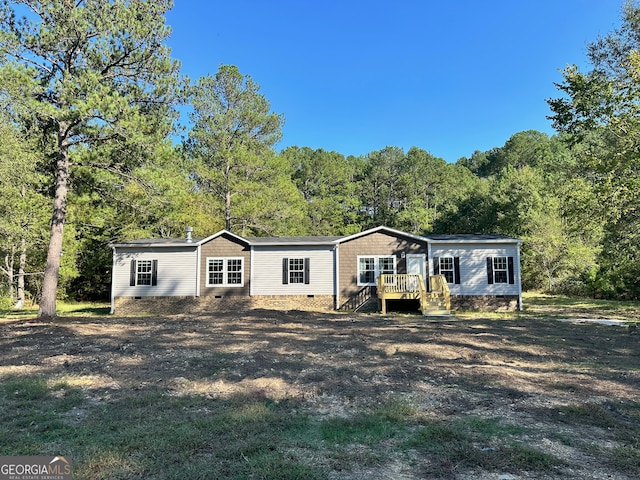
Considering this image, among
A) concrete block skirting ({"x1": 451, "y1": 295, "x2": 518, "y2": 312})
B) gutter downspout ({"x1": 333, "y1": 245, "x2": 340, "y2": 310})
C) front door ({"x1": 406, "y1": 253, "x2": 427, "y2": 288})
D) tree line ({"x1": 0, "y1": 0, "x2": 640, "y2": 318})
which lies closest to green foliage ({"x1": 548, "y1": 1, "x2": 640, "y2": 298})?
tree line ({"x1": 0, "y1": 0, "x2": 640, "y2": 318})

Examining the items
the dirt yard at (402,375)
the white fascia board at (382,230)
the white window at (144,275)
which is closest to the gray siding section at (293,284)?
the white fascia board at (382,230)

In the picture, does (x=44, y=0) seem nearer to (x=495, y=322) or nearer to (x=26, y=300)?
(x=495, y=322)

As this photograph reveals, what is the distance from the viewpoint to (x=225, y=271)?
18594mm

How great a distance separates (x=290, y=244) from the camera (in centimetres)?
1838

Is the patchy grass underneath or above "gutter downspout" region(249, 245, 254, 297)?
underneath

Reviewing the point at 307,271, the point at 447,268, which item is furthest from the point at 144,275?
the point at 447,268

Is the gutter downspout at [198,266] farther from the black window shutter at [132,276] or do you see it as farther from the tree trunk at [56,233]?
the tree trunk at [56,233]

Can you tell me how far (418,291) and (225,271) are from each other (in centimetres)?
836

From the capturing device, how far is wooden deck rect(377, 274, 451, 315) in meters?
16.5

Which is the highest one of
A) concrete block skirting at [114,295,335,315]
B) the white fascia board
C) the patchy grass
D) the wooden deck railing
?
the white fascia board

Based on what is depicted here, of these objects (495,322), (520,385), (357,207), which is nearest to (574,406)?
(520,385)

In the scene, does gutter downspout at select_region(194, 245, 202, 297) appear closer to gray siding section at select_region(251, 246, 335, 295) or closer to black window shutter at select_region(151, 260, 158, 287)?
black window shutter at select_region(151, 260, 158, 287)

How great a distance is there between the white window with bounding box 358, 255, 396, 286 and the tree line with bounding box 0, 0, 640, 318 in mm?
7039

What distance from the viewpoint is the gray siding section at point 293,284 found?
60.2ft
